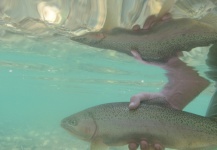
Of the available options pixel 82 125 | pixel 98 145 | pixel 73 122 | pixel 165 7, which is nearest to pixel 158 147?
pixel 98 145

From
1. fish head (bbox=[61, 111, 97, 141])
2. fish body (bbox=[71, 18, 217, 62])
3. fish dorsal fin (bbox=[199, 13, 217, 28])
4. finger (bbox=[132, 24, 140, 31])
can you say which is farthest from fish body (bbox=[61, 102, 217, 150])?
finger (bbox=[132, 24, 140, 31])

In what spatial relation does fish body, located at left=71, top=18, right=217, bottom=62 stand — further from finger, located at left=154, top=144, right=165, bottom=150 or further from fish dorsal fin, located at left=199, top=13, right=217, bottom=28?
finger, located at left=154, top=144, right=165, bottom=150

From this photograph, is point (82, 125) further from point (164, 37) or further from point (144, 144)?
point (164, 37)

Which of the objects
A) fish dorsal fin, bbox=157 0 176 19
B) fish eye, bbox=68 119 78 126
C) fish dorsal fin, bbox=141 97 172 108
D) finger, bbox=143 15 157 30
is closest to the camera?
fish eye, bbox=68 119 78 126

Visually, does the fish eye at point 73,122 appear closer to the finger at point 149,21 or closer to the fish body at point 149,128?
the fish body at point 149,128

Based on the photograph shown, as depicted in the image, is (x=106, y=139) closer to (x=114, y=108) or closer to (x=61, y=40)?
(x=114, y=108)

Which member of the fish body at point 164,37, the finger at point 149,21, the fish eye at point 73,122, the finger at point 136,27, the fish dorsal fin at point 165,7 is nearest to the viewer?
the fish eye at point 73,122

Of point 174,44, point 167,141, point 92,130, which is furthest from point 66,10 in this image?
point 167,141

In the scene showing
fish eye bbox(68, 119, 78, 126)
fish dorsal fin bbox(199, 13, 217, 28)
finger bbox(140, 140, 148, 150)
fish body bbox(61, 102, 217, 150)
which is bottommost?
finger bbox(140, 140, 148, 150)

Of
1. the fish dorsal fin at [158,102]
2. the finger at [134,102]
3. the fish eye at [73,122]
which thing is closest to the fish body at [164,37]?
the fish dorsal fin at [158,102]
